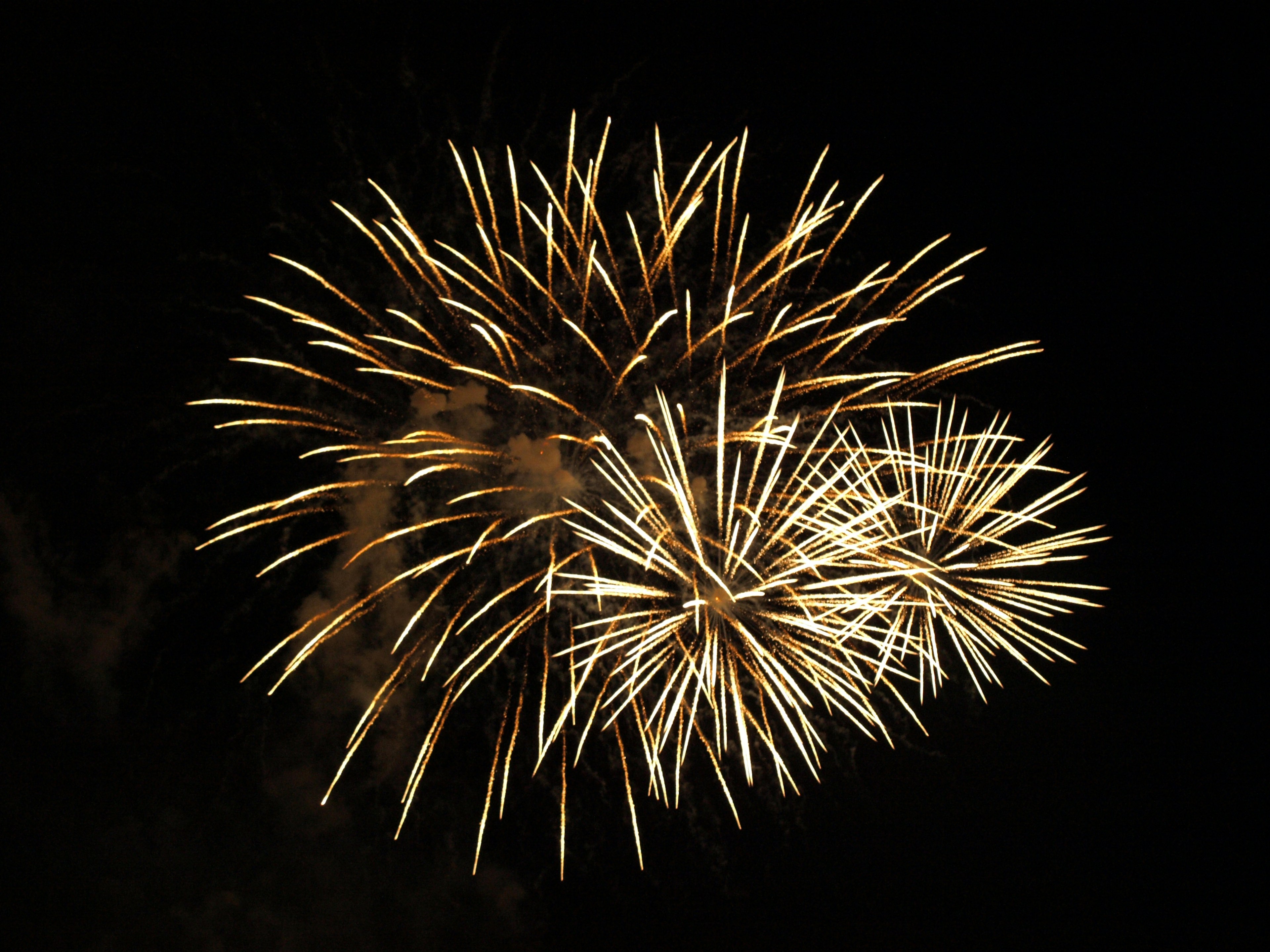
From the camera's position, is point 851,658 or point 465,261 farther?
point 851,658

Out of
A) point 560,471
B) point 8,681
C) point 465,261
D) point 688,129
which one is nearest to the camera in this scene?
point 465,261

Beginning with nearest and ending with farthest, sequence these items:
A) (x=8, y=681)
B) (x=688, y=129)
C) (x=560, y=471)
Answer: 1. (x=560, y=471)
2. (x=688, y=129)
3. (x=8, y=681)

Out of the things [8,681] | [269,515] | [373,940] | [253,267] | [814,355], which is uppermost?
[253,267]

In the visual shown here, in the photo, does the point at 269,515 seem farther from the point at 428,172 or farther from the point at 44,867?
the point at 44,867

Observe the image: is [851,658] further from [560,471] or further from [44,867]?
[44,867]

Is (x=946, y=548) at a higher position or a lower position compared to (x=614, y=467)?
lower

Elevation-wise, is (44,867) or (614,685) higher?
(614,685)

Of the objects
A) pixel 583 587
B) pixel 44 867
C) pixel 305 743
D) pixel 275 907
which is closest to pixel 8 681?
pixel 44 867

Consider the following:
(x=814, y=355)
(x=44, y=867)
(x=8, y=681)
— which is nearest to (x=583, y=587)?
(x=814, y=355)
